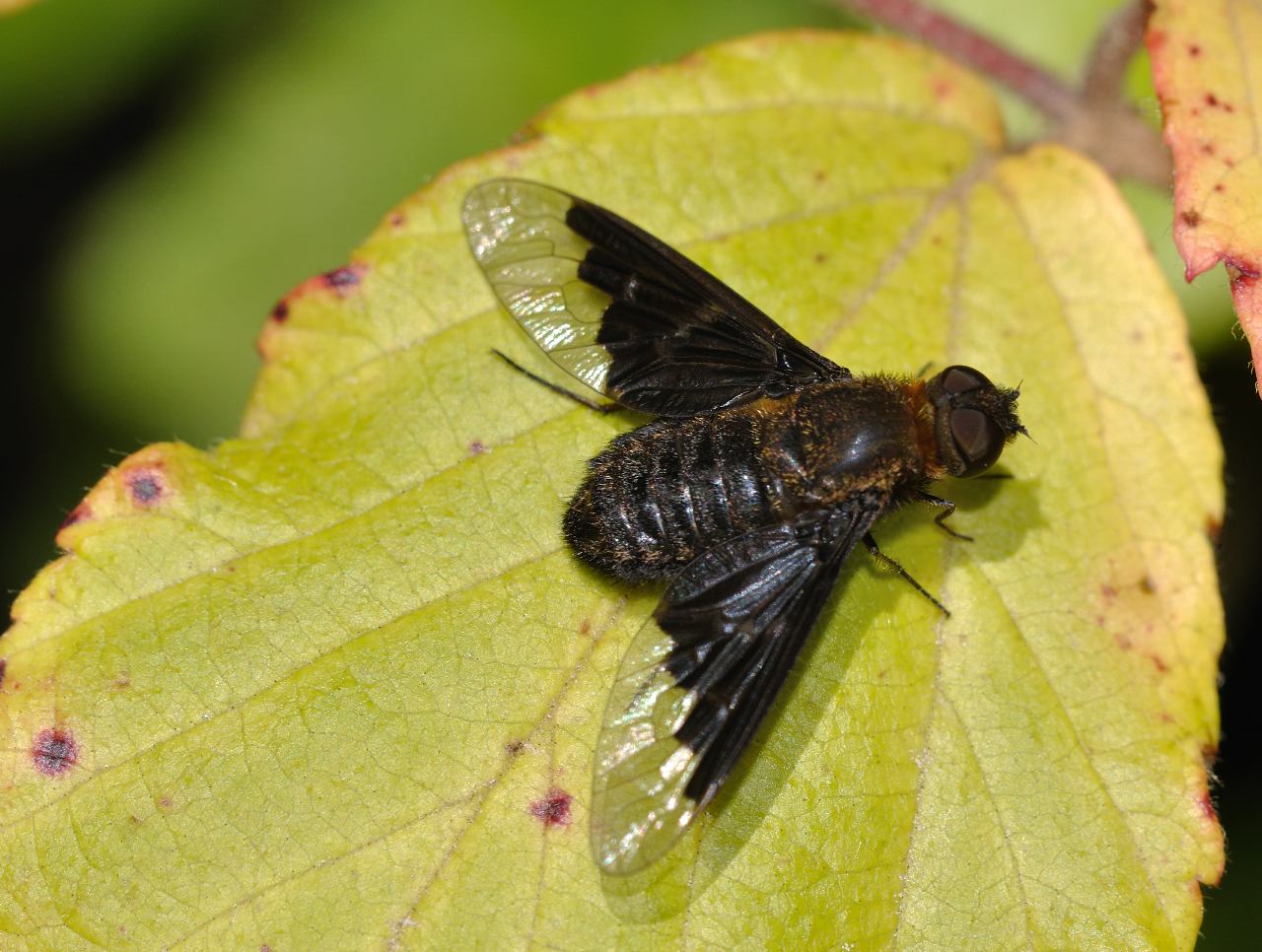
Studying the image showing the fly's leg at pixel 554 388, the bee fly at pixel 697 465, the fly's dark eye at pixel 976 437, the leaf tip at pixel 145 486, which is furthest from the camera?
the fly's leg at pixel 554 388

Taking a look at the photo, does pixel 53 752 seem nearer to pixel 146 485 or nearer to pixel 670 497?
pixel 146 485

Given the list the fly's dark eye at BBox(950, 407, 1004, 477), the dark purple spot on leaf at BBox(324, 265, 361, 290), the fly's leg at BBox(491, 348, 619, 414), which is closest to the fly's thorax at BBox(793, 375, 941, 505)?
the fly's dark eye at BBox(950, 407, 1004, 477)

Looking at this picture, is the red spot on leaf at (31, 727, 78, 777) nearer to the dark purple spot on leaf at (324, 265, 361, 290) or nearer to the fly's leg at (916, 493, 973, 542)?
the dark purple spot on leaf at (324, 265, 361, 290)

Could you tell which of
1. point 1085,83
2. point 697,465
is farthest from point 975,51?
point 697,465

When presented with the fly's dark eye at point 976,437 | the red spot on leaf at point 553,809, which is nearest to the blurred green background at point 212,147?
the fly's dark eye at point 976,437

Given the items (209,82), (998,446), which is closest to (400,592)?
(998,446)

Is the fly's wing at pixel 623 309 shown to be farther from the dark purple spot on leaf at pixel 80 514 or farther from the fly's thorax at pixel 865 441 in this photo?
the dark purple spot on leaf at pixel 80 514
